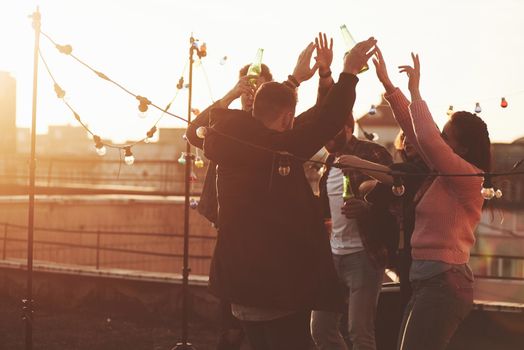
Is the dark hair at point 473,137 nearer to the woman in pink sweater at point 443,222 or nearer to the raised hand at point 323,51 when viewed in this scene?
the woman in pink sweater at point 443,222

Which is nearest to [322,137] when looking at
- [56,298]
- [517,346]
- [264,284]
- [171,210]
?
[264,284]

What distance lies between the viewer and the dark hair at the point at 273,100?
316 centimetres

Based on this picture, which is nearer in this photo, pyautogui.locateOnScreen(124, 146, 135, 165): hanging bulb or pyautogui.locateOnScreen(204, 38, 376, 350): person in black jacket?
pyautogui.locateOnScreen(204, 38, 376, 350): person in black jacket

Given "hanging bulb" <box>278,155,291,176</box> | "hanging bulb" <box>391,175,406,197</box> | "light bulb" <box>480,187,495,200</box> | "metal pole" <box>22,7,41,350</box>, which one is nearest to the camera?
"hanging bulb" <box>278,155,291,176</box>

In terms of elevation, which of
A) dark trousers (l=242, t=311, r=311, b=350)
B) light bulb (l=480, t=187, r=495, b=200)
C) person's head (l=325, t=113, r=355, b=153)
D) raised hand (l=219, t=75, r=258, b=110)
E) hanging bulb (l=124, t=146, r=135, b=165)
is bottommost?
dark trousers (l=242, t=311, r=311, b=350)

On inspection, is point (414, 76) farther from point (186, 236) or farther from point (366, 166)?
point (186, 236)

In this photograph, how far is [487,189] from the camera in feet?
11.3

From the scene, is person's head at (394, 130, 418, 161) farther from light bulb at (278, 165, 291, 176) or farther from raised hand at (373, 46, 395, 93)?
light bulb at (278, 165, 291, 176)

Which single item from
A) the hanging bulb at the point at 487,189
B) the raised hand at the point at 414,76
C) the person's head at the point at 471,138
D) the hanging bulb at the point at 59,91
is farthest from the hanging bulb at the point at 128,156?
the hanging bulb at the point at 487,189

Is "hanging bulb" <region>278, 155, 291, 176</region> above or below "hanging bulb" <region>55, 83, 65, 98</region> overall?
below

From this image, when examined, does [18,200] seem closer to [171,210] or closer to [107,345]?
[171,210]

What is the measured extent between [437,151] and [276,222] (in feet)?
2.86

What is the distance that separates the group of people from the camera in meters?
3.07

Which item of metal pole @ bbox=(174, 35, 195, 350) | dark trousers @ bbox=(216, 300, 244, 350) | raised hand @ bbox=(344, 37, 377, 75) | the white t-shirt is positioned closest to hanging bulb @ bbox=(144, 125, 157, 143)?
metal pole @ bbox=(174, 35, 195, 350)
